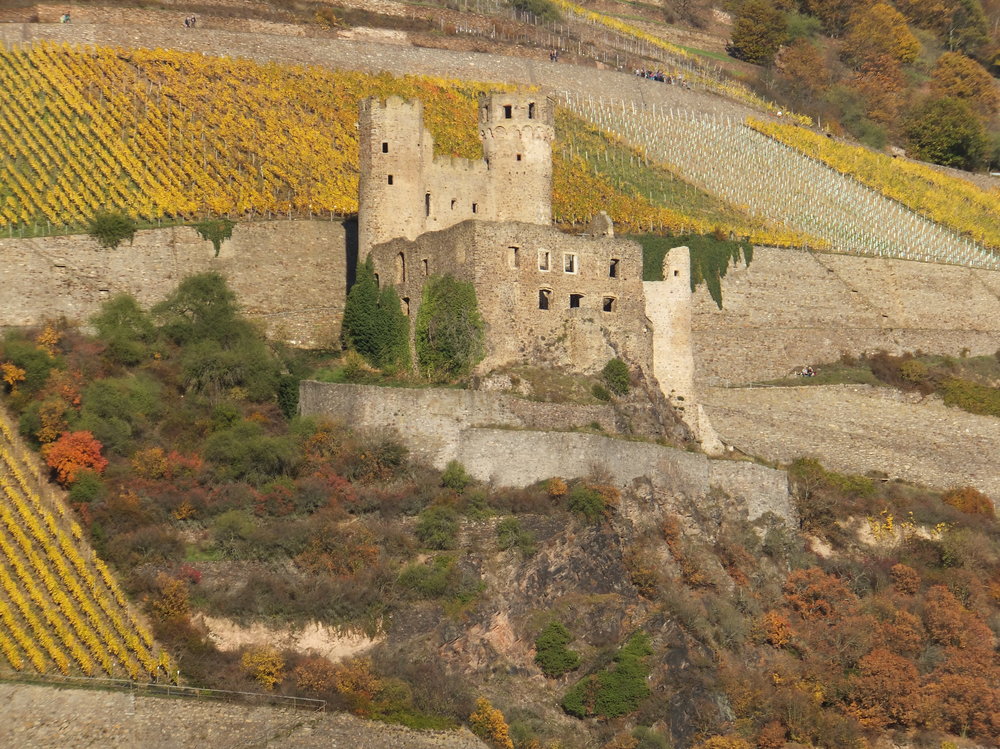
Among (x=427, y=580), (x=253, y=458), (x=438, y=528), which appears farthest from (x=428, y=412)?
(x=427, y=580)

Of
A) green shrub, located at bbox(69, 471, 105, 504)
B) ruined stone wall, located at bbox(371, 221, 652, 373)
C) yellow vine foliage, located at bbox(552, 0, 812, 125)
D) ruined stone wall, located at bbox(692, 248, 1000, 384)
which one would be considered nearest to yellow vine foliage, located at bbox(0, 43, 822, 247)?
ruined stone wall, located at bbox(692, 248, 1000, 384)

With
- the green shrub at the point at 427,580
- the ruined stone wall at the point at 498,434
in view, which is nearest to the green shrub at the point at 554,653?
the green shrub at the point at 427,580

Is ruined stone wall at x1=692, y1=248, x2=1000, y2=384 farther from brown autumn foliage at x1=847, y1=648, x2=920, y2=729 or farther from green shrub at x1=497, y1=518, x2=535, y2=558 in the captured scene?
green shrub at x1=497, y1=518, x2=535, y2=558

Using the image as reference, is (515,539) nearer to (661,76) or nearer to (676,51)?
(661,76)

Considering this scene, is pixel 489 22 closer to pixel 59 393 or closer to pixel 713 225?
pixel 713 225

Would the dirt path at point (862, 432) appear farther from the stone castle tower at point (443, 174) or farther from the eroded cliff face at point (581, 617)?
the stone castle tower at point (443, 174)

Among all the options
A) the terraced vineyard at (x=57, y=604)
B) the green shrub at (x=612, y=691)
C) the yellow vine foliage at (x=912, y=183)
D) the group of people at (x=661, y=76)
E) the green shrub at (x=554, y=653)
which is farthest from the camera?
the group of people at (x=661, y=76)

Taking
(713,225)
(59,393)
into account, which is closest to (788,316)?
(713,225)
